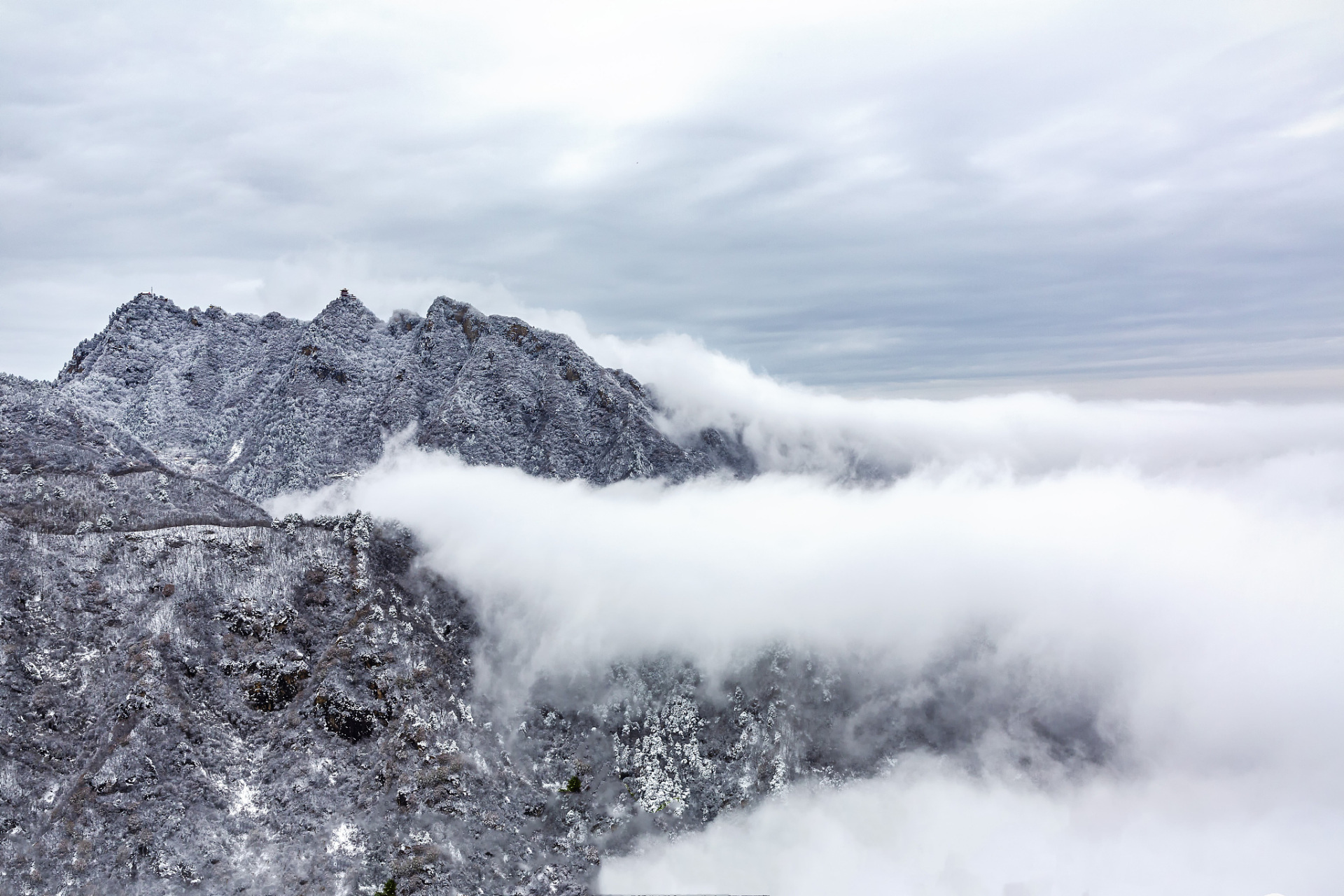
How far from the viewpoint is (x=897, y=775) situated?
157m

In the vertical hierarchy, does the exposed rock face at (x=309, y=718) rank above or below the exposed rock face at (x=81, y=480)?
below

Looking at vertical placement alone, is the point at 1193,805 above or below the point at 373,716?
below

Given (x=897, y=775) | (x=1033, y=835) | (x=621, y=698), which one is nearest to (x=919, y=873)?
(x=897, y=775)

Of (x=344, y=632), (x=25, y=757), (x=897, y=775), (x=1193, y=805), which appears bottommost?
(x=1193, y=805)

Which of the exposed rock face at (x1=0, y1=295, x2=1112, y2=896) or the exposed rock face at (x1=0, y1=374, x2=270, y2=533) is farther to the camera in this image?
the exposed rock face at (x1=0, y1=374, x2=270, y2=533)

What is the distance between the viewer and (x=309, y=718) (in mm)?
Result: 116312

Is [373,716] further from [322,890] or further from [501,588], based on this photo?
[501,588]

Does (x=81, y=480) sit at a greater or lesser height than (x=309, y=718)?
greater

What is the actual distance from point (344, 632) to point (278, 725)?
19.0 m

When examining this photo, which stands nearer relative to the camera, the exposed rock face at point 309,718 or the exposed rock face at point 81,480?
the exposed rock face at point 309,718

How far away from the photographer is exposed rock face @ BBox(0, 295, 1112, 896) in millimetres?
97875

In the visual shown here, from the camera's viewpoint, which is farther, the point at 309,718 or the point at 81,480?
the point at 81,480

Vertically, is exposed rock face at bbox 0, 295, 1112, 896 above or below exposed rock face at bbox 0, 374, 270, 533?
below

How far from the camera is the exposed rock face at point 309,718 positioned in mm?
97875
